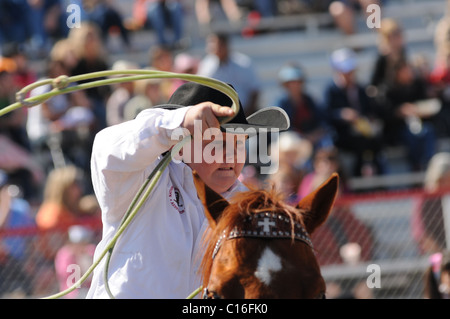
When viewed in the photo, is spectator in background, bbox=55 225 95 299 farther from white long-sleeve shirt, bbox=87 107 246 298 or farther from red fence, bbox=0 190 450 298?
white long-sleeve shirt, bbox=87 107 246 298

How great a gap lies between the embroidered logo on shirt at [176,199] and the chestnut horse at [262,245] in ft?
1.36

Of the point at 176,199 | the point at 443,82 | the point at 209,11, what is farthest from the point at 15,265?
the point at 209,11

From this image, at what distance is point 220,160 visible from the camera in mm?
3283

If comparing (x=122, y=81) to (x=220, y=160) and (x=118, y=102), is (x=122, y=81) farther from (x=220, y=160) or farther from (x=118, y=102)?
(x=118, y=102)

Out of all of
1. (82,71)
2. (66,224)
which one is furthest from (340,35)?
(66,224)

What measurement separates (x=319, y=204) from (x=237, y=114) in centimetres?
59

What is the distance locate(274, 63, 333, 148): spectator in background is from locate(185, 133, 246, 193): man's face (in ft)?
15.6

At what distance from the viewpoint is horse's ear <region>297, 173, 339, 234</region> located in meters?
2.73

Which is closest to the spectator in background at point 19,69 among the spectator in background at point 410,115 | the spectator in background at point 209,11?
the spectator in background at point 209,11

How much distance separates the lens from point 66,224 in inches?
239

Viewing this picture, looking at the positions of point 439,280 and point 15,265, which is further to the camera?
point 15,265

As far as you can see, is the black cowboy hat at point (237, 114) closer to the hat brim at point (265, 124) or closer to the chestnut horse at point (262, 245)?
the hat brim at point (265, 124)

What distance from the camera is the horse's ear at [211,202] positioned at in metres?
2.70

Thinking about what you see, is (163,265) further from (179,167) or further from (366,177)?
(366,177)
